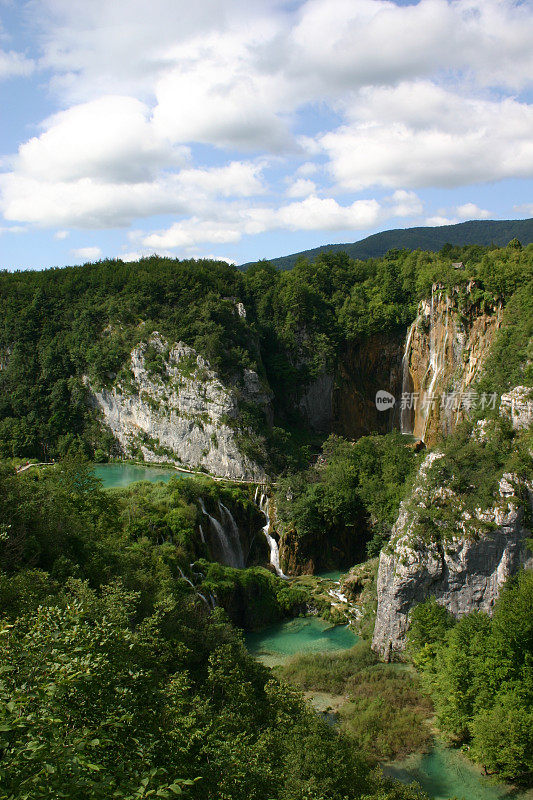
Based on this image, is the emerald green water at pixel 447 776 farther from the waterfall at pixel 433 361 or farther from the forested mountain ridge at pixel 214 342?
the waterfall at pixel 433 361

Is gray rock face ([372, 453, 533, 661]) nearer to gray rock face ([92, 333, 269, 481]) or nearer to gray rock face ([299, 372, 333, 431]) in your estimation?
gray rock face ([92, 333, 269, 481])

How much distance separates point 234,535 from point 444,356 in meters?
21.7

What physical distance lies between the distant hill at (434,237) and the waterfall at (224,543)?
9467cm

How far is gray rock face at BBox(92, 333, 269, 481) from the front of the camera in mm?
41562

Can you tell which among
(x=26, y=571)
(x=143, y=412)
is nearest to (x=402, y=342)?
(x=143, y=412)

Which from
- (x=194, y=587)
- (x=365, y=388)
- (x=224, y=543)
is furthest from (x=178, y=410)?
(x=194, y=587)

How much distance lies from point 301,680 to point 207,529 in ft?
33.5

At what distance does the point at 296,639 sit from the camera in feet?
76.4

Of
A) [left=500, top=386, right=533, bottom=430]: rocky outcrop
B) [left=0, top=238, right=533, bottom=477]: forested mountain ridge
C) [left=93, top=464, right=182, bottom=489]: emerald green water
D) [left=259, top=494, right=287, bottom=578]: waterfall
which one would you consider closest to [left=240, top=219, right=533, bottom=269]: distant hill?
[left=0, top=238, right=533, bottom=477]: forested mountain ridge

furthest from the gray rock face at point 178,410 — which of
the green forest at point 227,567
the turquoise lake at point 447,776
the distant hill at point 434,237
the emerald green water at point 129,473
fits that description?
the distant hill at point 434,237

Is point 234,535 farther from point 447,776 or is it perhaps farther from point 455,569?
point 447,776

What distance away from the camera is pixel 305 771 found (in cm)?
961

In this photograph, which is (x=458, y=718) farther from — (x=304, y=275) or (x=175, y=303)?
(x=304, y=275)

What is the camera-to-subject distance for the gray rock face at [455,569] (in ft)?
66.5
